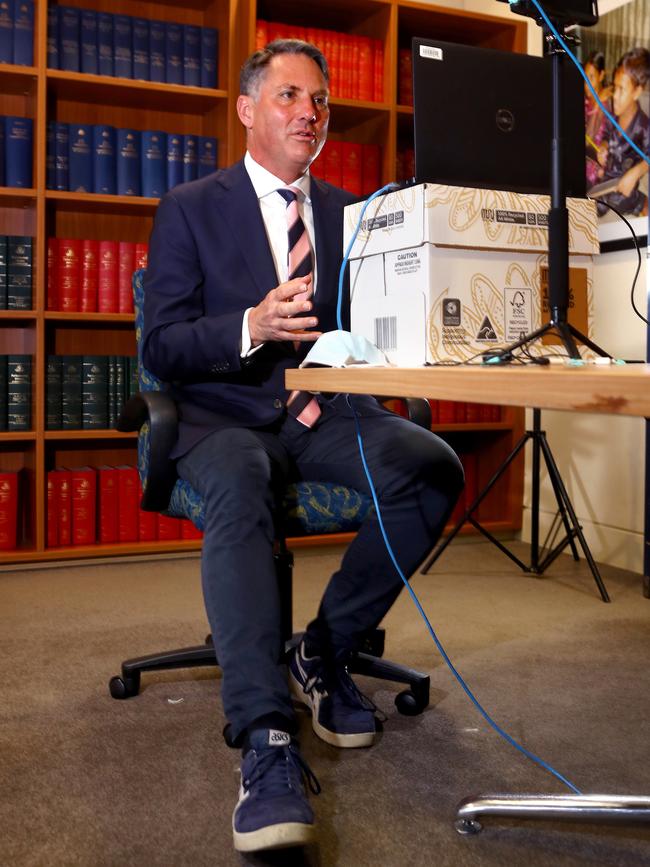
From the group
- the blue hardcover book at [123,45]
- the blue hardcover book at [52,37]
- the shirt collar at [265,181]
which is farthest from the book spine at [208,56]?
the shirt collar at [265,181]

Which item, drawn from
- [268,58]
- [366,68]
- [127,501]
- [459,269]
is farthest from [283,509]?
[366,68]

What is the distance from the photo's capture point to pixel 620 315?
2.87 m

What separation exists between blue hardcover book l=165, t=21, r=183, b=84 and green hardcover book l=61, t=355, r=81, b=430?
3.32 feet

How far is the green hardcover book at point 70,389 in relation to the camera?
295cm

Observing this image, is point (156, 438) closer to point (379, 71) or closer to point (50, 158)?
point (50, 158)

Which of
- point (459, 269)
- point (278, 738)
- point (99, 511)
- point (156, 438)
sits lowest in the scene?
point (278, 738)

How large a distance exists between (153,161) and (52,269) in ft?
1.64

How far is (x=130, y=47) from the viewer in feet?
9.82

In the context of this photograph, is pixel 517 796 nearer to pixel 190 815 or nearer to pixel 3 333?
pixel 190 815

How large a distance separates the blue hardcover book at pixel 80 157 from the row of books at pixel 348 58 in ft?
2.27

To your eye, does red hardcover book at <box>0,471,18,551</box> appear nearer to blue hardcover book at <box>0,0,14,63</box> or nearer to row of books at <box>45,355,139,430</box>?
row of books at <box>45,355,139,430</box>

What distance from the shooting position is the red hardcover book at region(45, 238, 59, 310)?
9.70 ft

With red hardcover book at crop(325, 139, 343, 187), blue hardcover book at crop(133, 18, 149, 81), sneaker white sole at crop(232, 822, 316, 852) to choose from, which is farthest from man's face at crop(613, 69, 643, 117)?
sneaker white sole at crop(232, 822, 316, 852)

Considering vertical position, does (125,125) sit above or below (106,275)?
above
